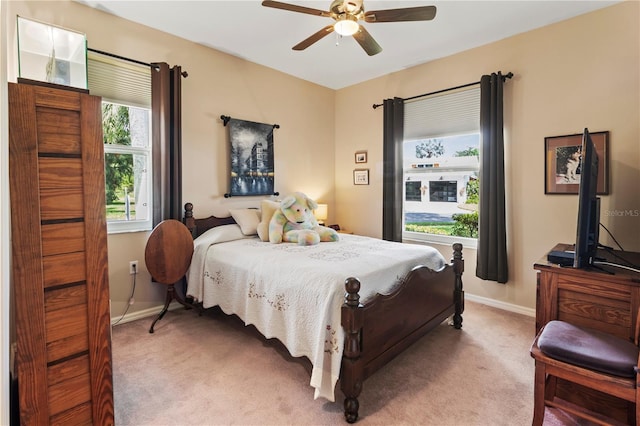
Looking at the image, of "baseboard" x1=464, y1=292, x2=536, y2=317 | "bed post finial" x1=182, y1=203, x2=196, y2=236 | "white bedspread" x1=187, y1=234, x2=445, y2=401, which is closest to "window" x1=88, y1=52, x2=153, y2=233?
"bed post finial" x1=182, y1=203, x2=196, y2=236

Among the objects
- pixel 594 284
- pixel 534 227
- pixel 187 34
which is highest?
pixel 187 34

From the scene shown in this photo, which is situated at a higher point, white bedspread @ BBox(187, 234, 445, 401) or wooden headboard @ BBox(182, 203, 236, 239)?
wooden headboard @ BBox(182, 203, 236, 239)

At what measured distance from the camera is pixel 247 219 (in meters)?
3.42

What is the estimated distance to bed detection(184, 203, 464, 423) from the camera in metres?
1.78

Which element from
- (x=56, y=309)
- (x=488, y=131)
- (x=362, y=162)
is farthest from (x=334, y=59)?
(x=56, y=309)

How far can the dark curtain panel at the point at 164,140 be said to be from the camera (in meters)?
3.01

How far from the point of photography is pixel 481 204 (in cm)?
337

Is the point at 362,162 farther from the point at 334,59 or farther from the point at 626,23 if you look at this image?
the point at 626,23

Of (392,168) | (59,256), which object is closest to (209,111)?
(392,168)

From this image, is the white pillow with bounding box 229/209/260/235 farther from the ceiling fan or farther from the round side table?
the ceiling fan

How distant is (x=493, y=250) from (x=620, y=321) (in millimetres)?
1465

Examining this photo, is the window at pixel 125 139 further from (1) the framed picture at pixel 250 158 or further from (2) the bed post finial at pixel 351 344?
(2) the bed post finial at pixel 351 344

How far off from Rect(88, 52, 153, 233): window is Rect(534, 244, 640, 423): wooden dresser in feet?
11.2

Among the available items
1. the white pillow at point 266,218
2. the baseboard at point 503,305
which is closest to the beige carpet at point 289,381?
the baseboard at point 503,305
